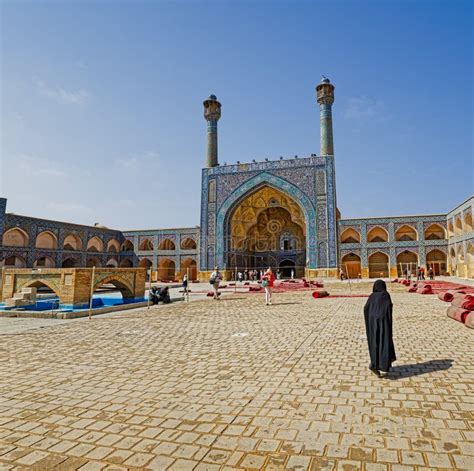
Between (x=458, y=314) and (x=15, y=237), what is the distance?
26946 millimetres

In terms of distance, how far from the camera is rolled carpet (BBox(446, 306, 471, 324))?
6.50m

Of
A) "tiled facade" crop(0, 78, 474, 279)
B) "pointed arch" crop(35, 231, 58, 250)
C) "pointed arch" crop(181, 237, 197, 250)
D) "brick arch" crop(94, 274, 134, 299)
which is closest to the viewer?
"brick arch" crop(94, 274, 134, 299)

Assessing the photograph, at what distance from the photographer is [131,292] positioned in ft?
40.7

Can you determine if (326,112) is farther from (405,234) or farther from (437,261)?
(437,261)

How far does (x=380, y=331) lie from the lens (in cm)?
371

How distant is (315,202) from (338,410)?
2546 centimetres

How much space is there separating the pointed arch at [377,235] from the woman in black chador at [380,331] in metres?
28.1

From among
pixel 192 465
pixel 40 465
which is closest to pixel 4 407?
pixel 40 465

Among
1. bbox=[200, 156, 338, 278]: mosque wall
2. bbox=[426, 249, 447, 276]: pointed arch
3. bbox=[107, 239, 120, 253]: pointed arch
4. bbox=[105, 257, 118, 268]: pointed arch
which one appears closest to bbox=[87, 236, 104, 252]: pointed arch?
bbox=[107, 239, 120, 253]: pointed arch

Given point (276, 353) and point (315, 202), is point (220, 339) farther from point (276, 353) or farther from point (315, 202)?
point (315, 202)

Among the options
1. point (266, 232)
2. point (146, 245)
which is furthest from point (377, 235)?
point (146, 245)

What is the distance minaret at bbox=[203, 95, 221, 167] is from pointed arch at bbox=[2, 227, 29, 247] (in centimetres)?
1539

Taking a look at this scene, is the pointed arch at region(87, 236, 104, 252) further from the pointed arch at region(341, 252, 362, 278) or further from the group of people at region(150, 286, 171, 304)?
the pointed arch at region(341, 252, 362, 278)

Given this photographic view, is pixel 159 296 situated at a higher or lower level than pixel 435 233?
lower
